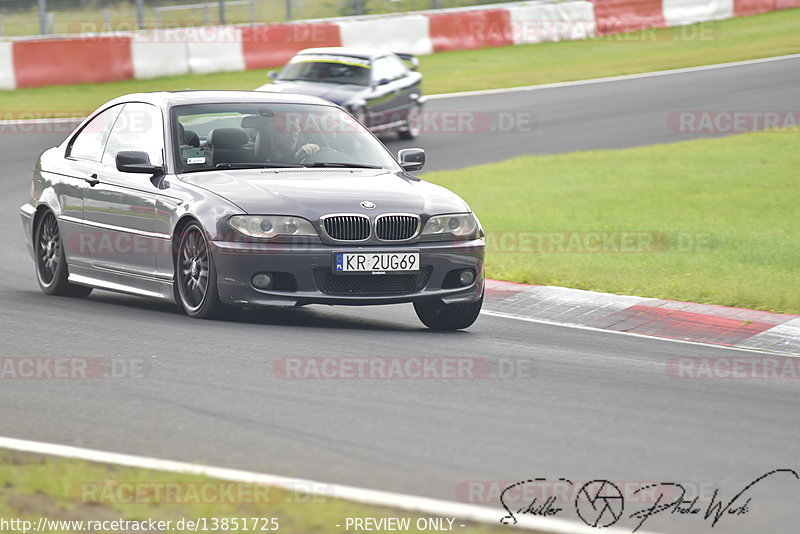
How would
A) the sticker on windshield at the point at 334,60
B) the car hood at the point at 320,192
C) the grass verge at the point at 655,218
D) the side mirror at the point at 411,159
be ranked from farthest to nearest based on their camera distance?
the sticker on windshield at the point at 334,60 < the grass verge at the point at 655,218 < the side mirror at the point at 411,159 < the car hood at the point at 320,192

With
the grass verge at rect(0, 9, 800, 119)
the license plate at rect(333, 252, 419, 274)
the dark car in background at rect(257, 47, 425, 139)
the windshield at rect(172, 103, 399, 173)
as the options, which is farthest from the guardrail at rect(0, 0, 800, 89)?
the license plate at rect(333, 252, 419, 274)

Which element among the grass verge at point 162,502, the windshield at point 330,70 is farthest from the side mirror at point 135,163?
the windshield at point 330,70

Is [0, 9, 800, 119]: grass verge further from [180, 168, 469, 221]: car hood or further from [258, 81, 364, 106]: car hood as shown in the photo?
[180, 168, 469, 221]: car hood

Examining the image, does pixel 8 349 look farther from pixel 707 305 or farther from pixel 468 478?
pixel 707 305

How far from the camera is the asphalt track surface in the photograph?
5.43 m

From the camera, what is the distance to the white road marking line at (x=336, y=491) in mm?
4766

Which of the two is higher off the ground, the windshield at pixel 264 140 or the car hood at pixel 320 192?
the windshield at pixel 264 140

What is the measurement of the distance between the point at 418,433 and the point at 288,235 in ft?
9.27

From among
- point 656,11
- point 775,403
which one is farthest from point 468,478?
point 656,11

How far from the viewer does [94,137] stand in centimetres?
1052

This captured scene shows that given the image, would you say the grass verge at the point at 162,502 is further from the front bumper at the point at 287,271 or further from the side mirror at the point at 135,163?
the side mirror at the point at 135,163

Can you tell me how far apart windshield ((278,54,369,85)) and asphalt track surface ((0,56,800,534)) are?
12.0 m

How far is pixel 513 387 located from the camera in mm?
7047
